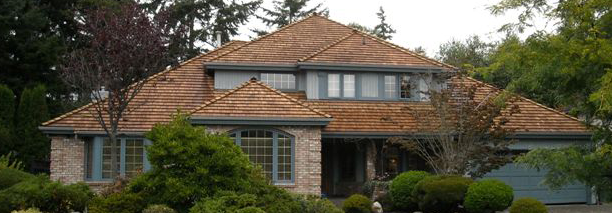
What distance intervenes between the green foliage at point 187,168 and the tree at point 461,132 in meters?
8.09

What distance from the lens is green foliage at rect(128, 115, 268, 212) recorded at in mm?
12531

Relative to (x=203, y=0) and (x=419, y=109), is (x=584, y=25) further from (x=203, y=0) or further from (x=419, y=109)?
(x=203, y=0)

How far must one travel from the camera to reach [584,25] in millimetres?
12828

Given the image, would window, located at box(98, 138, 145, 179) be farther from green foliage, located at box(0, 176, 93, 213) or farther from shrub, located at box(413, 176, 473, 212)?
shrub, located at box(413, 176, 473, 212)

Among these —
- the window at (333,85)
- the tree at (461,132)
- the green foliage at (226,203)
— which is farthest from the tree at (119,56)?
the tree at (461,132)

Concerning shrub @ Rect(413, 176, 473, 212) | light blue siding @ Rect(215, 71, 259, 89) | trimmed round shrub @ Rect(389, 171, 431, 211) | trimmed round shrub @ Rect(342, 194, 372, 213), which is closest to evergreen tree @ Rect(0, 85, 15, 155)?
light blue siding @ Rect(215, 71, 259, 89)

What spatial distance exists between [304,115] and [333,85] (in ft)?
13.8

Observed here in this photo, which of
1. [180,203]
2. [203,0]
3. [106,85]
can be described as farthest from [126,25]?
[203,0]

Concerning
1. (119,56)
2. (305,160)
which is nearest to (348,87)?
(305,160)

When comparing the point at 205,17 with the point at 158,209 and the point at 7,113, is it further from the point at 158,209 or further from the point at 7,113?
the point at 158,209

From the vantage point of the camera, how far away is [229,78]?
24.2 m

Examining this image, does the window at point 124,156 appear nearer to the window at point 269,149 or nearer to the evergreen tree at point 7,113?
the window at point 269,149

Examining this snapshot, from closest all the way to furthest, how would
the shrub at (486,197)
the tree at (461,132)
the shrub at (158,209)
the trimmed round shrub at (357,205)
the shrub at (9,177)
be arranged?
1. the shrub at (158,209)
2. the shrub at (9,177)
3. the shrub at (486,197)
4. the trimmed round shrub at (357,205)
5. the tree at (461,132)

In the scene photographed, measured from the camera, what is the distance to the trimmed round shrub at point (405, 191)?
19.4 metres
